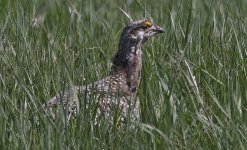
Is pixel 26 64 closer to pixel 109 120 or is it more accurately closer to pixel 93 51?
pixel 93 51

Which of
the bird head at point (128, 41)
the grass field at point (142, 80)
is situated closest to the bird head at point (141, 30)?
the bird head at point (128, 41)

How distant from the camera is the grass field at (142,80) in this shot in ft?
16.5

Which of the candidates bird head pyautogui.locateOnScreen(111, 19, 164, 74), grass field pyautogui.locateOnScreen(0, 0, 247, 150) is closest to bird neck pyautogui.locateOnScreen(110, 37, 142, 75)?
bird head pyautogui.locateOnScreen(111, 19, 164, 74)

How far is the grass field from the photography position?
5027mm

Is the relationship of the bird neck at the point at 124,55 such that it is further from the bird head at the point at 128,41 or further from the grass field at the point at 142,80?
the grass field at the point at 142,80

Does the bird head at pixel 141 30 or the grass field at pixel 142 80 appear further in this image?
the bird head at pixel 141 30

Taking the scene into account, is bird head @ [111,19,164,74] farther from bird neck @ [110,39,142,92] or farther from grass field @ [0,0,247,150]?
grass field @ [0,0,247,150]

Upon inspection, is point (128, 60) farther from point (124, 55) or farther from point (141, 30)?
point (141, 30)

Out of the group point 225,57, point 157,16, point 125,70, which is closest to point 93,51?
point 125,70

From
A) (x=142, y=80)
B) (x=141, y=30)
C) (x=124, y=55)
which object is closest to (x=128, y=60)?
(x=124, y=55)

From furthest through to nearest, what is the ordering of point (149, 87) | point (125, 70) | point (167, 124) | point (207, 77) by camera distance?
point (125, 70), point (207, 77), point (149, 87), point (167, 124)

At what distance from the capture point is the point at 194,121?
5223 mm

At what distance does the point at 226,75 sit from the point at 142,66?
0.97 metres

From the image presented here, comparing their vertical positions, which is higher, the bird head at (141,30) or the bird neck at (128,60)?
the bird head at (141,30)
